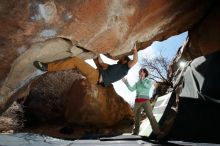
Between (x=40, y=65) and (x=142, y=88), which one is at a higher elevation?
(x=40, y=65)

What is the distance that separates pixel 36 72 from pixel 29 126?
9.28 metres

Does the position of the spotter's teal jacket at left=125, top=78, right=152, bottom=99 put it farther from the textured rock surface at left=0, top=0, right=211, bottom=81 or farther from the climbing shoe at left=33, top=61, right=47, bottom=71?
the climbing shoe at left=33, top=61, right=47, bottom=71

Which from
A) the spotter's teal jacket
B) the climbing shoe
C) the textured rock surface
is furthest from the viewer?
the spotter's teal jacket

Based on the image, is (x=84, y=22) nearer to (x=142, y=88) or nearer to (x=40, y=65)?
(x=40, y=65)

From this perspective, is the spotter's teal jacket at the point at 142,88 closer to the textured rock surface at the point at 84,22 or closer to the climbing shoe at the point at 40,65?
the textured rock surface at the point at 84,22

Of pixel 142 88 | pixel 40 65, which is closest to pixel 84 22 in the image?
pixel 40 65

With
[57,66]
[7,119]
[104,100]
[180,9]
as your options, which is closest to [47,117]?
[7,119]

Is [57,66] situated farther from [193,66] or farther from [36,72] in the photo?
[193,66]

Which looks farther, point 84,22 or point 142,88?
point 142,88

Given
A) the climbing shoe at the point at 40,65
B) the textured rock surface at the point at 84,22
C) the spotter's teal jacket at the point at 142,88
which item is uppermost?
the textured rock surface at the point at 84,22

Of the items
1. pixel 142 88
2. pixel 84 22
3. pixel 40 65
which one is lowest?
pixel 142 88

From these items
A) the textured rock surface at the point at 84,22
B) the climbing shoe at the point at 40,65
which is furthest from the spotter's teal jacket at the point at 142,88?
the climbing shoe at the point at 40,65

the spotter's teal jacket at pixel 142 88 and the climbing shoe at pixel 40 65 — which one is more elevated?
the climbing shoe at pixel 40 65

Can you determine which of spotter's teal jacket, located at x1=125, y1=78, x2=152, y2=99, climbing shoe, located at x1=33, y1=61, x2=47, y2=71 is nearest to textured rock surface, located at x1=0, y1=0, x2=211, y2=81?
climbing shoe, located at x1=33, y1=61, x2=47, y2=71
